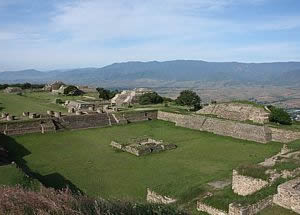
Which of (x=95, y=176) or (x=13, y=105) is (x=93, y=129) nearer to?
(x=95, y=176)

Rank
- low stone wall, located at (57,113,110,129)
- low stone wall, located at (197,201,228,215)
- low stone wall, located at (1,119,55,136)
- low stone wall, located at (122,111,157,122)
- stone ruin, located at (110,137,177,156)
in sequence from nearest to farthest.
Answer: low stone wall, located at (197,201,228,215) → stone ruin, located at (110,137,177,156) → low stone wall, located at (1,119,55,136) → low stone wall, located at (57,113,110,129) → low stone wall, located at (122,111,157,122)

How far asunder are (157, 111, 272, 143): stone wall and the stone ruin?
16.2ft

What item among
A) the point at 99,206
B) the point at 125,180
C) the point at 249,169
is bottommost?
the point at 125,180

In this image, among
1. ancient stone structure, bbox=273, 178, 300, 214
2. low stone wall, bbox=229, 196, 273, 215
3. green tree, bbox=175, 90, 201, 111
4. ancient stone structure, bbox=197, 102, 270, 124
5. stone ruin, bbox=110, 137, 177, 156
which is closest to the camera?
ancient stone structure, bbox=273, 178, 300, 214

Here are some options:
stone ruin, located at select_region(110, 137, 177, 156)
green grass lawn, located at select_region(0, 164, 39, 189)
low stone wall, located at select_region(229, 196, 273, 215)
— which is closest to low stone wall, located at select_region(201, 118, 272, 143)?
stone ruin, located at select_region(110, 137, 177, 156)

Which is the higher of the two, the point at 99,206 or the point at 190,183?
the point at 99,206

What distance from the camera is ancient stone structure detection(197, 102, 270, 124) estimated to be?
2581cm

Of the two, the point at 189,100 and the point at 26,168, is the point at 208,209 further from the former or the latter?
the point at 189,100

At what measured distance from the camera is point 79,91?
50875mm

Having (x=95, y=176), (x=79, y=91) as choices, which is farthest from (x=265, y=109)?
(x=79, y=91)

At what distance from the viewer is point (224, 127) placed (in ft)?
81.2

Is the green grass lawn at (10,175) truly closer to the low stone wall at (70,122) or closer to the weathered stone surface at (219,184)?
the weathered stone surface at (219,184)

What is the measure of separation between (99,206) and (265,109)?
23.0m

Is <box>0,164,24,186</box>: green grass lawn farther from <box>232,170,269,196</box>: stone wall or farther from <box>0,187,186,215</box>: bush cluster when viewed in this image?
<box>232,170,269,196</box>: stone wall
